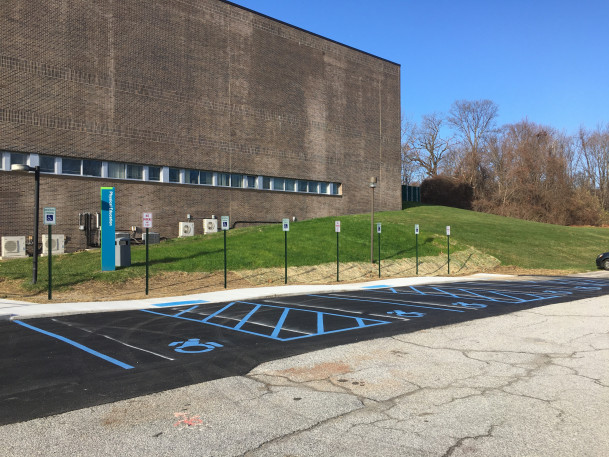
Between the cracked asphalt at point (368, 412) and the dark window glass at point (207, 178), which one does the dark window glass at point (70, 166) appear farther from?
the cracked asphalt at point (368, 412)

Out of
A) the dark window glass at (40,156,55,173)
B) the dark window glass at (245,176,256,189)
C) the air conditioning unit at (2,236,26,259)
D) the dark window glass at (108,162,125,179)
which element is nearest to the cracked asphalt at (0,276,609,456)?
the air conditioning unit at (2,236,26,259)

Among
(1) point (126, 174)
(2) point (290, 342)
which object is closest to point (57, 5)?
(1) point (126, 174)

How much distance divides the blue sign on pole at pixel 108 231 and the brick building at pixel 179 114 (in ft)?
27.7

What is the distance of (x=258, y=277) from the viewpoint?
67.4 ft

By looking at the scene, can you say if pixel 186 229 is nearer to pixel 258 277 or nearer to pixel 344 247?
pixel 344 247

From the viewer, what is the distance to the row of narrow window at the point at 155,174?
2619 cm

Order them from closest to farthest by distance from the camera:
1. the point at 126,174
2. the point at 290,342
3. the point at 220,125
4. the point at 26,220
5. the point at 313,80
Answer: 1. the point at 290,342
2. the point at 26,220
3. the point at 126,174
4. the point at 220,125
5. the point at 313,80

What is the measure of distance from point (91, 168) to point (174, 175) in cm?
530

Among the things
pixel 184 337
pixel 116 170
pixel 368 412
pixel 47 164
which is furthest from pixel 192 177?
pixel 368 412

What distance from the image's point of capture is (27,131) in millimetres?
25500

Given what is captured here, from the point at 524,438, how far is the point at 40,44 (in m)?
29.4

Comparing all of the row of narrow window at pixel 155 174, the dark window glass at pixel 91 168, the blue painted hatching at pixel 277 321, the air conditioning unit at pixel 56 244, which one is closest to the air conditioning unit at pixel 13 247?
the air conditioning unit at pixel 56 244

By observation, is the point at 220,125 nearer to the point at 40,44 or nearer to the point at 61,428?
the point at 40,44

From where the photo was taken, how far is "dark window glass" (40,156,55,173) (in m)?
26.1
